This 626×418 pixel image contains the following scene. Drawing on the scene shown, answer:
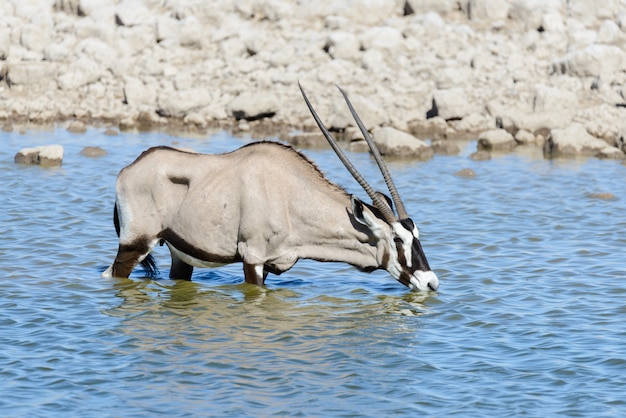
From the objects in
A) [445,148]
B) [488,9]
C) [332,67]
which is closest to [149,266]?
[445,148]

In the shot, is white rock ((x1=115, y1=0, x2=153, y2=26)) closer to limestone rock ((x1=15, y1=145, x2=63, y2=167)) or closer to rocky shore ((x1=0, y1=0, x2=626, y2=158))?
rocky shore ((x1=0, y1=0, x2=626, y2=158))

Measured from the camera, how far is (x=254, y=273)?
12898 millimetres

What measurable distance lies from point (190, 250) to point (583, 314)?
4518mm

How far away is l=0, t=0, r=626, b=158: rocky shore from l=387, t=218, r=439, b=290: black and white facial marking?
547 inches

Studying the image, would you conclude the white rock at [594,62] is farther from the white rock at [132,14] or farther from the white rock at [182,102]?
the white rock at [132,14]

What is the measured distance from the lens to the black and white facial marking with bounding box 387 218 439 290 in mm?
12812

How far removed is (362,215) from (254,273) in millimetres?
1399

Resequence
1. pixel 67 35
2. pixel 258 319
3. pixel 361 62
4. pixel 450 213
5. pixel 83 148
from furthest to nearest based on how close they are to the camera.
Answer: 1. pixel 67 35
2. pixel 361 62
3. pixel 83 148
4. pixel 450 213
5. pixel 258 319

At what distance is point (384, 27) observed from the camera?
36719mm

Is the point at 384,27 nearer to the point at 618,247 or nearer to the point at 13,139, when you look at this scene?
the point at 13,139

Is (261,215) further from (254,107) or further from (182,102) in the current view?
(182,102)

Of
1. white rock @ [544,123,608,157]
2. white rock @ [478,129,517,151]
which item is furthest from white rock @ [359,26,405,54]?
white rock @ [544,123,608,157]

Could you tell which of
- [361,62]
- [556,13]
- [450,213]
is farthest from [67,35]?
[450,213]

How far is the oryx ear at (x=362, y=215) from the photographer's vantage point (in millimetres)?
12641
